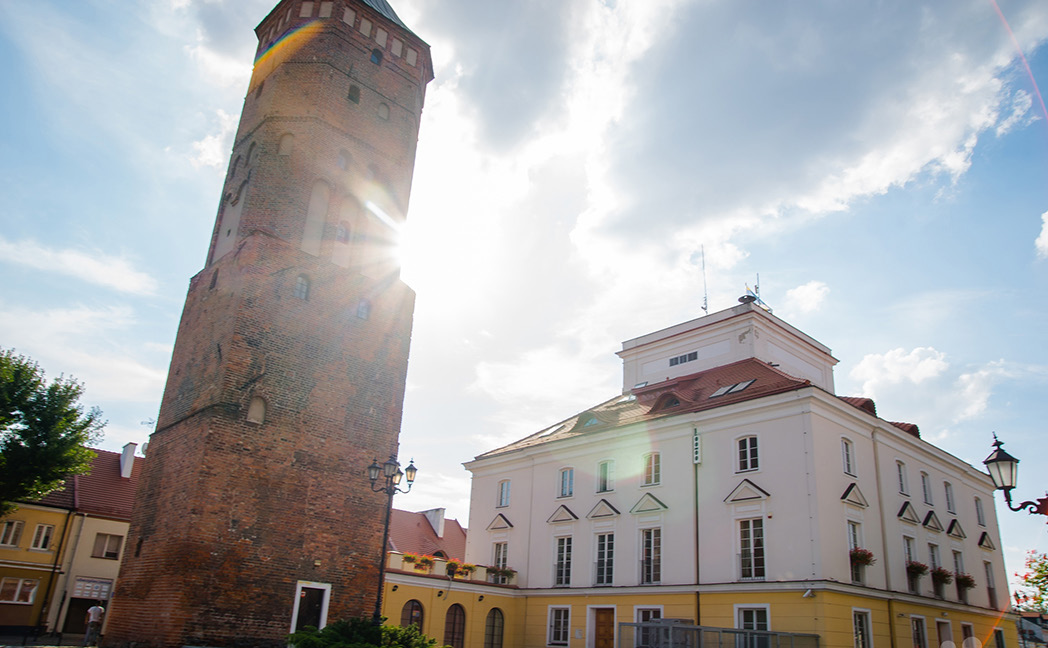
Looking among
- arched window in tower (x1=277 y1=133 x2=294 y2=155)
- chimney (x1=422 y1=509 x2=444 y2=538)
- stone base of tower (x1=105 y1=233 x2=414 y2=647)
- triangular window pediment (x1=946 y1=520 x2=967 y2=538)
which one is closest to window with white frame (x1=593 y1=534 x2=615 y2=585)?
stone base of tower (x1=105 y1=233 x2=414 y2=647)

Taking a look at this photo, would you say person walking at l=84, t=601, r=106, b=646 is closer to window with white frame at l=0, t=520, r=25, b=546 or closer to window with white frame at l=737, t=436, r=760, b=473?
window with white frame at l=0, t=520, r=25, b=546

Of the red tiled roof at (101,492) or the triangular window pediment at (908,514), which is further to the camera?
the red tiled roof at (101,492)

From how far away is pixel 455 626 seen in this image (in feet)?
88.7

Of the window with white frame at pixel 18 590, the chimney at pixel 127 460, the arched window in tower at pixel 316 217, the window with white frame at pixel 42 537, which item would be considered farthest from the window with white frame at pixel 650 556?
the chimney at pixel 127 460

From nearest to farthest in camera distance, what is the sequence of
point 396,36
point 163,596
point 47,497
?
point 163,596 < point 396,36 < point 47,497

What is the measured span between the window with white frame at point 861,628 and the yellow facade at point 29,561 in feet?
108

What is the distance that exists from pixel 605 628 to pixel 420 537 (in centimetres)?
2061

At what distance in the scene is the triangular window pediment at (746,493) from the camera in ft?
74.9

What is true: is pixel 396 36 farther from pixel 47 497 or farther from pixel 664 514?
pixel 47 497

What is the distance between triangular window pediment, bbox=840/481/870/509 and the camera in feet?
74.6

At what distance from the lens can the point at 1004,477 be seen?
10367 mm

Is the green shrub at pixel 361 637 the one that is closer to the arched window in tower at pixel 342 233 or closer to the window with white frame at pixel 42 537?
the arched window in tower at pixel 342 233

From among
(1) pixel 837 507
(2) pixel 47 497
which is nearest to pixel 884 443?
(1) pixel 837 507

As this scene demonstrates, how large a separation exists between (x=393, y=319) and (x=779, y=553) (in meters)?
14.3
